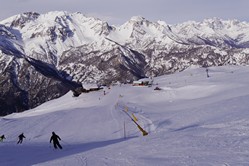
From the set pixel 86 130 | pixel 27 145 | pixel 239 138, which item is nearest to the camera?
pixel 239 138

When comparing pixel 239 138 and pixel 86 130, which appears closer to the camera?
pixel 239 138

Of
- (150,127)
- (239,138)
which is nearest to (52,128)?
(150,127)

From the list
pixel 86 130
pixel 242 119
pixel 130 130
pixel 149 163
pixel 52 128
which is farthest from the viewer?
pixel 52 128

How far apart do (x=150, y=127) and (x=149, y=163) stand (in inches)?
897

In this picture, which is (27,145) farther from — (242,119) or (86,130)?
(242,119)

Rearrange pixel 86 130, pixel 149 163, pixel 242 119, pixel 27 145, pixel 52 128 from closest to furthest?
pixel 149 163 → pixel 242 119 → pixel 27 145 → pixel 86 130 → pixel 52 128

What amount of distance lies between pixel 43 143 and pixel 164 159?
22251 mm

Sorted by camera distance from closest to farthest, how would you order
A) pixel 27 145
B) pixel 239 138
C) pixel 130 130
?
1. pixel 239 138
2. pixel 27 145
3. pixel 130 130

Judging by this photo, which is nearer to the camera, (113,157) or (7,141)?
(113,157)

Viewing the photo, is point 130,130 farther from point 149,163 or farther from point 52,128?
point 149,163

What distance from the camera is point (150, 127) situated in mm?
42062

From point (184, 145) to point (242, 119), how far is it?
9255 millimetres

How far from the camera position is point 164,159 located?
1975 cm

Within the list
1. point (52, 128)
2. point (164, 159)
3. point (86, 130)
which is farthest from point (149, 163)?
point (52, 128)
